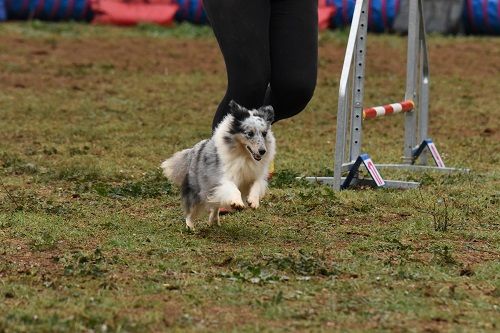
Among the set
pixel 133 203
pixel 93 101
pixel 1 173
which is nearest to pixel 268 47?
pixel 133 203

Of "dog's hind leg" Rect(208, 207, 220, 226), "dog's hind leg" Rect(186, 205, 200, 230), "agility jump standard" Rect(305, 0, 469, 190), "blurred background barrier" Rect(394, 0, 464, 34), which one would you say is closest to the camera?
"dog's hind leg" Rect(186, 205, 200, 230)

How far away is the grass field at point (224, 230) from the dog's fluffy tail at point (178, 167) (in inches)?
10.4

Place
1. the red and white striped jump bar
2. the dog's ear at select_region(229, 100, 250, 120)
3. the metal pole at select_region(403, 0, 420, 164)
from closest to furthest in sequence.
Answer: the dog's ear at select_region(229, 100, 250, 120) < the red and white striped jump bar < the metal pole at select_region(403, 0, 420, 164)

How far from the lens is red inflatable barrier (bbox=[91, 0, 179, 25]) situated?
19469 millimetres

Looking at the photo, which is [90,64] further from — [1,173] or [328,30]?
[1,173]

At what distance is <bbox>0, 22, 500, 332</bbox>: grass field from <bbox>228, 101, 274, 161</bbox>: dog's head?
1.63 ft

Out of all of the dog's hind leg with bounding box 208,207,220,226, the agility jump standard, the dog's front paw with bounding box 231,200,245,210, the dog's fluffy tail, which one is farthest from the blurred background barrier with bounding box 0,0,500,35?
the dog's front paw with bounding box 231,200,245,210

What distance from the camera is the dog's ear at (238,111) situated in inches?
246

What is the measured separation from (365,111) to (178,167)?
6.74ft

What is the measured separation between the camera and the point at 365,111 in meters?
8.38

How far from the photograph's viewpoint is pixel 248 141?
6.21m

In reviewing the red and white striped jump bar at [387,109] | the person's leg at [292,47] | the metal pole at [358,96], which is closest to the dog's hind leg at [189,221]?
the person's leg at [292,47]

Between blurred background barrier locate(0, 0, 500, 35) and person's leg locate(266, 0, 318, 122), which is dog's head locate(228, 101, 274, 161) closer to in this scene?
person's leg locate(266, 0, 318, 122)

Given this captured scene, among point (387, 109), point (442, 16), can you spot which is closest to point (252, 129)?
point (387, 109)
